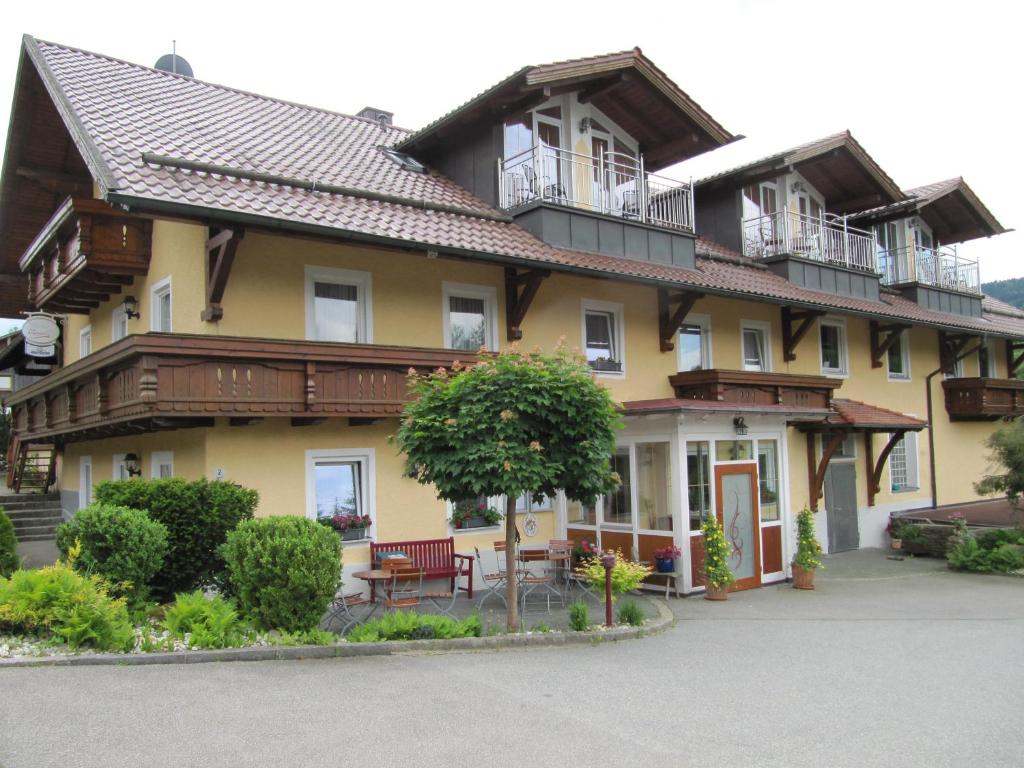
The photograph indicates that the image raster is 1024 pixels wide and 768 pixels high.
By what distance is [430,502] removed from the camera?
13.0m

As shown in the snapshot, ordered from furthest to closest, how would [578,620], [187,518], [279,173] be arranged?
[279,173] → [578,620] → [187,518]

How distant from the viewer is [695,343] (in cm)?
1742

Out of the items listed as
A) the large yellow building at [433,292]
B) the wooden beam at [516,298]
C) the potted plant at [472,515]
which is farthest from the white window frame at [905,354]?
the potted plant at [472,515]

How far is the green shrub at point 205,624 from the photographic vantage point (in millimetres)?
8133

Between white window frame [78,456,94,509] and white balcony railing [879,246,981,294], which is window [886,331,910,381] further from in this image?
white window frame [78,456,94,509]

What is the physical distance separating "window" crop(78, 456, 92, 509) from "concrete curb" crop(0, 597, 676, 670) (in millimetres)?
10278

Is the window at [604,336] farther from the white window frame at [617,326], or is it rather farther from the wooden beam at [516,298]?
the wooden beam at [516,298]

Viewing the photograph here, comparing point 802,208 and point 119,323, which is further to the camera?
point 802,208

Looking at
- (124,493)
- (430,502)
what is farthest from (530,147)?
(124,493)

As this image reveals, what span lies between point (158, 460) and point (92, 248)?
10.4ft

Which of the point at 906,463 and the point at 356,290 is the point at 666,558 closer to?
the point at 356,290

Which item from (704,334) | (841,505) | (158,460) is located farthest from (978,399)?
(158,460)

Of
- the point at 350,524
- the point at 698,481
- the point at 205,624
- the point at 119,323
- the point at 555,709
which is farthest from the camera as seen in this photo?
the point at 119,323

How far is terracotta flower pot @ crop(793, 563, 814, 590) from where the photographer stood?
47.4 ft
